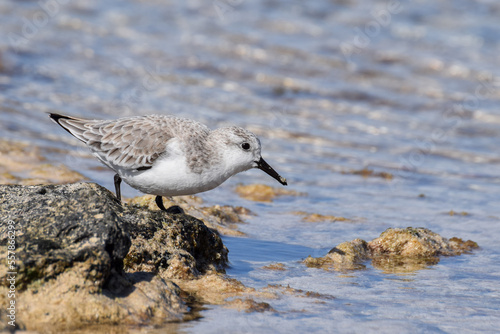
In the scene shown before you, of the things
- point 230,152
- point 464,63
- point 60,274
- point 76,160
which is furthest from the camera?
point 464,63

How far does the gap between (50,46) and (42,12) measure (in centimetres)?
264

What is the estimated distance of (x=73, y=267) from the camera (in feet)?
13.5

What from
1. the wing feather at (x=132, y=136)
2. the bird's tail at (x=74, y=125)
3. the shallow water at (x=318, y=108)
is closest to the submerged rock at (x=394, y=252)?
the shallow water at (x=318, y=108)

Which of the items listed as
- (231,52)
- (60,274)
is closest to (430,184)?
(60,274)

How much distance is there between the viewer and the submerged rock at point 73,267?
4055mm

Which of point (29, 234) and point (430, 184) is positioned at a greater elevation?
point (430, 184)

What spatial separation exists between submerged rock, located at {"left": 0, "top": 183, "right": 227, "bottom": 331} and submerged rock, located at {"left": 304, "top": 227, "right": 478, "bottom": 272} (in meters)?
1.97

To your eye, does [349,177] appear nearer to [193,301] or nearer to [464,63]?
[193,301]

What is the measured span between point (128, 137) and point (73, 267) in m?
2.13

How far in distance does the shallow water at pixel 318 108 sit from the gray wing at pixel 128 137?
4.30 feet

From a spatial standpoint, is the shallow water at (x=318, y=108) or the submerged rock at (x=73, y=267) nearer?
the submerged rock at (x=73, y=267)

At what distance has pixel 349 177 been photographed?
1003cm

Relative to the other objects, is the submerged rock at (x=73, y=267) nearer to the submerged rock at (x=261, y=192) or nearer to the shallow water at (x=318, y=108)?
the shallow water at (x=318, y=108)

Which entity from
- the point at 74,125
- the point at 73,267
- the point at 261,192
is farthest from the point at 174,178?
the point at 261,192
